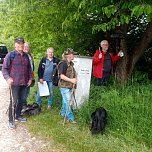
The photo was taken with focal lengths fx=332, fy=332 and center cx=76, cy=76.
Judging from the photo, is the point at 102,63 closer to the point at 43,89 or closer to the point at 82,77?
the point at 82,77

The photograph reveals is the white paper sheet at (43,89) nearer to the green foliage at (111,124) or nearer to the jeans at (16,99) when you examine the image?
the green foliage at (111,124)

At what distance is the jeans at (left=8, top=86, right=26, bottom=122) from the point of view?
24.8 ft

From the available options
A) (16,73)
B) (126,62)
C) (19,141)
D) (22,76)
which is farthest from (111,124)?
(126,62)

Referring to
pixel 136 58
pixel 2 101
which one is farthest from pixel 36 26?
pixel 136 58

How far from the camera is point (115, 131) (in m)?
6.55

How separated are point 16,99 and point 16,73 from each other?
2.04 feet

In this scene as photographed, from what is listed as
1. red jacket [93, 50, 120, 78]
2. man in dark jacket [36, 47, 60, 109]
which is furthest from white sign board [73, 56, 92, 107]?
man in dark jacket [36, 47, 60, 109]

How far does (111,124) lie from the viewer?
6781 mm

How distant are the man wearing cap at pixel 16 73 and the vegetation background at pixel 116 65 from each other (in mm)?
600

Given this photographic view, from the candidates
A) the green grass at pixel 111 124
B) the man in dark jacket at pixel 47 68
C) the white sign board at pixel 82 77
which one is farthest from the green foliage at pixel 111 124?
the man in dark jacket at pixel 47 68

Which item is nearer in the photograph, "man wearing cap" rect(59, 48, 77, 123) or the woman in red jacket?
"man wearing cap" rect(59, 48, 77, 123)

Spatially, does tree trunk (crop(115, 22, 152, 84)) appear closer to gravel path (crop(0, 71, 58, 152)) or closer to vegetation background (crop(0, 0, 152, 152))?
vegetation background (crop(0, 0, 152, 152))

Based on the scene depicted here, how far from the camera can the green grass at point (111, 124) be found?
19.9ft

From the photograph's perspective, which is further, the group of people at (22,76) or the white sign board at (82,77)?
the white sign board at (82,77)
